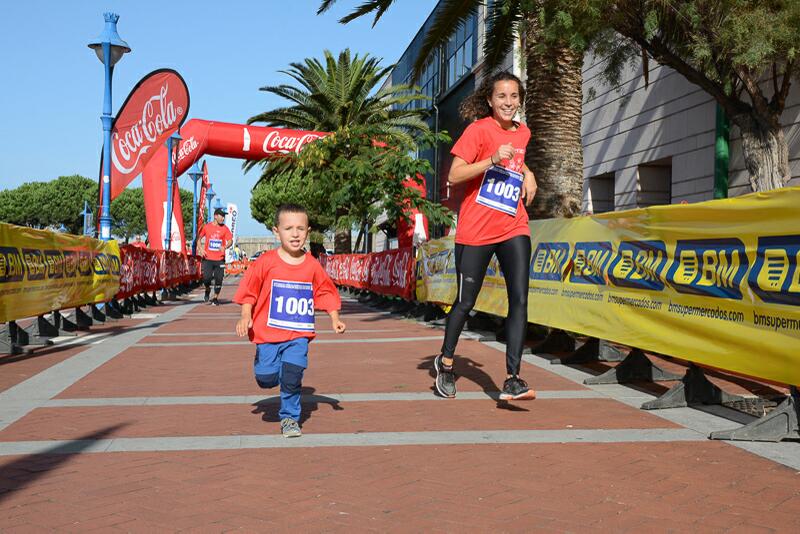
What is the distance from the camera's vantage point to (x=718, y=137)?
54.5 ft

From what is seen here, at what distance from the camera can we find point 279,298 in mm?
4805

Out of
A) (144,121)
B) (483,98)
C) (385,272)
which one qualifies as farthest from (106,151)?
(483,98)

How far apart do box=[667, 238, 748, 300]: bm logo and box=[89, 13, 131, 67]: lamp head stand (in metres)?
12.4

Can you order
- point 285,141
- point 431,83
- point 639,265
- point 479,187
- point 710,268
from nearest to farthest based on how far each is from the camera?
point 710,268 < point 479,187 < point 639,265 < point 285,141 < point 431,83

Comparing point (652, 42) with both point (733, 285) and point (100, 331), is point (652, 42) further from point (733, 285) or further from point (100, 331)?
point (100, 331)

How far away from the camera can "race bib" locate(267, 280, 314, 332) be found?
4766mm

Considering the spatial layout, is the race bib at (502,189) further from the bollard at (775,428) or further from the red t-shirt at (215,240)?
the red t-shirt at (215,240)

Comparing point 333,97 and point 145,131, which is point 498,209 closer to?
point 145,131

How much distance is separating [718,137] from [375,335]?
374 inches

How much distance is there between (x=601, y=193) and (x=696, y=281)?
62.7ft

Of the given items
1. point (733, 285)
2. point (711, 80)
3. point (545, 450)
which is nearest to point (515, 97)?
point (733, 285)

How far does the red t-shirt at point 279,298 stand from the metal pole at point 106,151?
10.9 m

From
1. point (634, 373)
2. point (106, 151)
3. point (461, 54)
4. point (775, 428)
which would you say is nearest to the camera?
point (775, 428)

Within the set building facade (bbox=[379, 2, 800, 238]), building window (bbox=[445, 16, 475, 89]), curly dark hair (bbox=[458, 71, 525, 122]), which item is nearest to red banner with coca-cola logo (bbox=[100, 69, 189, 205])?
building facade (bbox=[379, 2, 800, 238])
